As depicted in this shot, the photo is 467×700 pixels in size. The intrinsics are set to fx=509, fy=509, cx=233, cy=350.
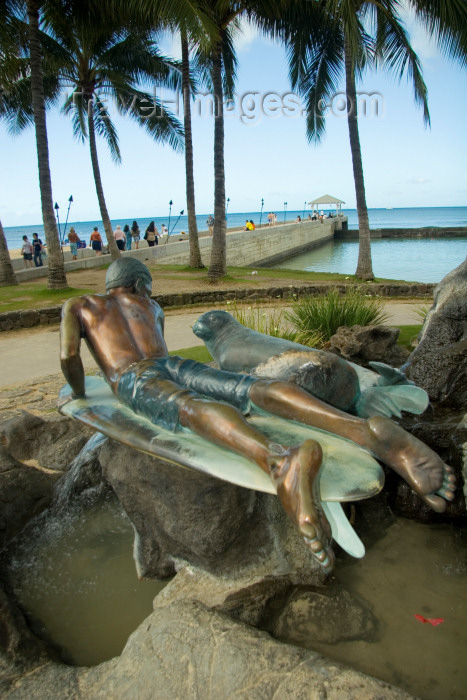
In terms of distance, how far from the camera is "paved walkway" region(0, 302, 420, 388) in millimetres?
6809

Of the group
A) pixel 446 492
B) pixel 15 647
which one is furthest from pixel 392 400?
Answer: pixel 15 647

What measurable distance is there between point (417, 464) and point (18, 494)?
2754 mm

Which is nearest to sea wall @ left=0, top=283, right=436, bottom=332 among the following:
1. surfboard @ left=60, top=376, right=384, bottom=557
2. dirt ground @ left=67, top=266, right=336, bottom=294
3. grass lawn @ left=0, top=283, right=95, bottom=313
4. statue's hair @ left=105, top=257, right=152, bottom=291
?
dirt ground @ left=67, top=266, right=336, bottom=294

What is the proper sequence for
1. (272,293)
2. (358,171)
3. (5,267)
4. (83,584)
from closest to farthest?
(83,584) → (272,293) → (5,267) → (358,171)

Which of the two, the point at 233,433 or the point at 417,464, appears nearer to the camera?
the point at 417,464

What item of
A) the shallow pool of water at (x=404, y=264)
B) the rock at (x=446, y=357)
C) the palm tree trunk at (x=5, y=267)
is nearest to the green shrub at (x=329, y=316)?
the rock at (x=446, y=357)

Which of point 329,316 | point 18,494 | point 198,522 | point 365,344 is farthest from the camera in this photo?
point 329,316

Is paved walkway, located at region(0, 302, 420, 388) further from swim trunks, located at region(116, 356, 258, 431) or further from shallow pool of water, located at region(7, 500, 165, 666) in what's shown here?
swim trunks, located at region(116, 356, 258, 431)

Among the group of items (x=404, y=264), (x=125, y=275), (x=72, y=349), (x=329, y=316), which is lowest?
(x=404, y=264)

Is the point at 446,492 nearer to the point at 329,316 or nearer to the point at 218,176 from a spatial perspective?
the point at 329,316

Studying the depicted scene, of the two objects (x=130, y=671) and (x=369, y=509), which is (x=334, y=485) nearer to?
(x=130, y=671)

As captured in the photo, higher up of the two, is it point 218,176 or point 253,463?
point 218,176

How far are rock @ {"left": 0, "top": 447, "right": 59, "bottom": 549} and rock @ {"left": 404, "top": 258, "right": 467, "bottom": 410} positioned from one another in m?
2.96

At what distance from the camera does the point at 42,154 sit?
41.0ft
